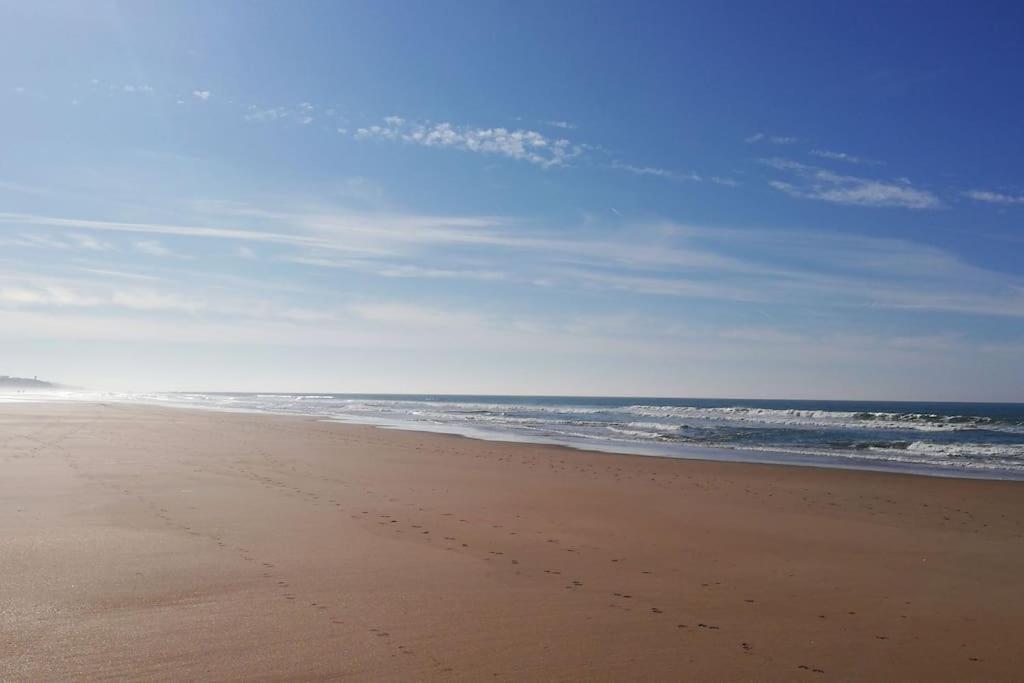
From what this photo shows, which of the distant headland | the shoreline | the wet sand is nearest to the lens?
the wet sand

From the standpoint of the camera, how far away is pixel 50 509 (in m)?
9.31

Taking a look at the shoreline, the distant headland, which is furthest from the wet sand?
the distant headland

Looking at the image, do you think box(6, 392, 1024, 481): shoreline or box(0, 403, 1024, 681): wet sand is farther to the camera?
box(6, 392, 1024, 481): shoreline

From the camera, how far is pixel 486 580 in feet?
22.5

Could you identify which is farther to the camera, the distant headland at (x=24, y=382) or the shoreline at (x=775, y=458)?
the distant headland at (x=24, y=382)

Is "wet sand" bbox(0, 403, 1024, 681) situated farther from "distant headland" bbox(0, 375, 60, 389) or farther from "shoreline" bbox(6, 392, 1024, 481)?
"distant headland" bbox(0, 375, 60, 389)

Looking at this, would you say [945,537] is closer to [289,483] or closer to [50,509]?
[289,483]

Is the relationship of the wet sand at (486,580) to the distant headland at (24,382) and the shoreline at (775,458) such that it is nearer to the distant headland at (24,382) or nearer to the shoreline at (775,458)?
the shoreline at (775,458)

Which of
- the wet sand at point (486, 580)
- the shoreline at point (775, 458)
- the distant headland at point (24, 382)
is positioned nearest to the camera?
the wet sand at point (486, 580)

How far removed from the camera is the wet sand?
483 cm

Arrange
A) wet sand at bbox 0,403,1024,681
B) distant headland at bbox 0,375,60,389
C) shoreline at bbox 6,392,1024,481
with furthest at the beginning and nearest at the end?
distant headland at bbox 0,375,60,389 < shoreline at bbox 6,392,1024,481 < wet sand at bbox 0,403,1024,681

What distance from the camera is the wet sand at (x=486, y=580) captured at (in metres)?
4.83

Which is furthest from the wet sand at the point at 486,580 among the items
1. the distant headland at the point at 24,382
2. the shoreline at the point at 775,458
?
the distant headland at the point at 24,382

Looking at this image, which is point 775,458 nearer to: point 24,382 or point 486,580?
point 486,580
